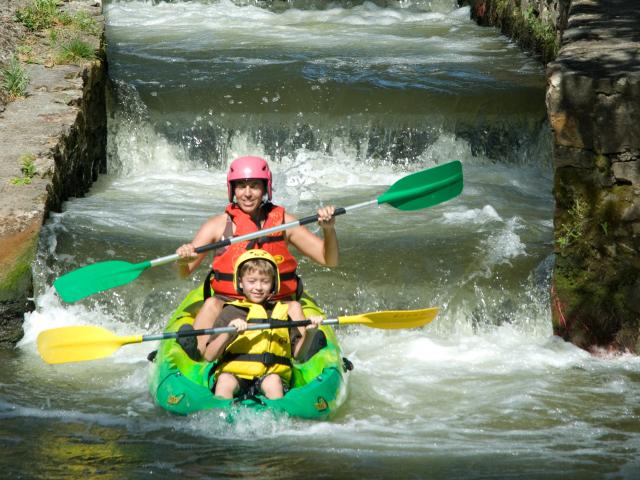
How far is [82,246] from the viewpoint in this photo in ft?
24.2

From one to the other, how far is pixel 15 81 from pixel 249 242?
3.80m

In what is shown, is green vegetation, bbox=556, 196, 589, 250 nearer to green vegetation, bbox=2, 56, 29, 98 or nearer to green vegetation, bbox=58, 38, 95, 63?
green vegetation, bbox=2, 56, 29, 98

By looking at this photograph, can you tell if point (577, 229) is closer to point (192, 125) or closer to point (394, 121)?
point (394, 121)

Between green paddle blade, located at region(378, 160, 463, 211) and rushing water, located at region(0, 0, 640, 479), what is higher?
green paddle blade, located at region(378, 160, 463, 211)

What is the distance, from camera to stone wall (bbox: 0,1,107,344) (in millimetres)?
6801

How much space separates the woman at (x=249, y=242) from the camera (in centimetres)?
579

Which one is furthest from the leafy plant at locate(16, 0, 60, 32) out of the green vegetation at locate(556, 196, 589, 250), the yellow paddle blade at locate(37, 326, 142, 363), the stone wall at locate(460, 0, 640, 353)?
the green vegetation at locate(556, 196, 589, 250)

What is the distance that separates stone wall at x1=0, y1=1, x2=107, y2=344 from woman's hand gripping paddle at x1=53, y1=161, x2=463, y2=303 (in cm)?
74

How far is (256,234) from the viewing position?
5.83 meters

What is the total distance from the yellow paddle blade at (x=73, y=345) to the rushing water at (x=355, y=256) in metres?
0.25

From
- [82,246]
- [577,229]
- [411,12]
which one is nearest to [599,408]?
[577,229]

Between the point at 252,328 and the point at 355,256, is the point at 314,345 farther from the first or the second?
the point at 355,256

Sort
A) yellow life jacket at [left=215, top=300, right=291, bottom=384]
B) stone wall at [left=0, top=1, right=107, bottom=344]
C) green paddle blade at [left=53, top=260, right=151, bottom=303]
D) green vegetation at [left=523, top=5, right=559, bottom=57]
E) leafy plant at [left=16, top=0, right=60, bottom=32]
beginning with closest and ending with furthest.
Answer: yellow life jacket at [left=215, top=300, right=291, bottom=384] < green paddle blade at [left=53, top=260, right=151, bottom=303] < stone wall at [left=0, top=1, right=107, bottom=344] < leafy plant at [left=16, top=0, right=60, bottom=32] < green vegetation at [left=523, top=5, right=559, bottom=57]

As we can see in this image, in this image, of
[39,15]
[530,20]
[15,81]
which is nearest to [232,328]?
[15,81]
